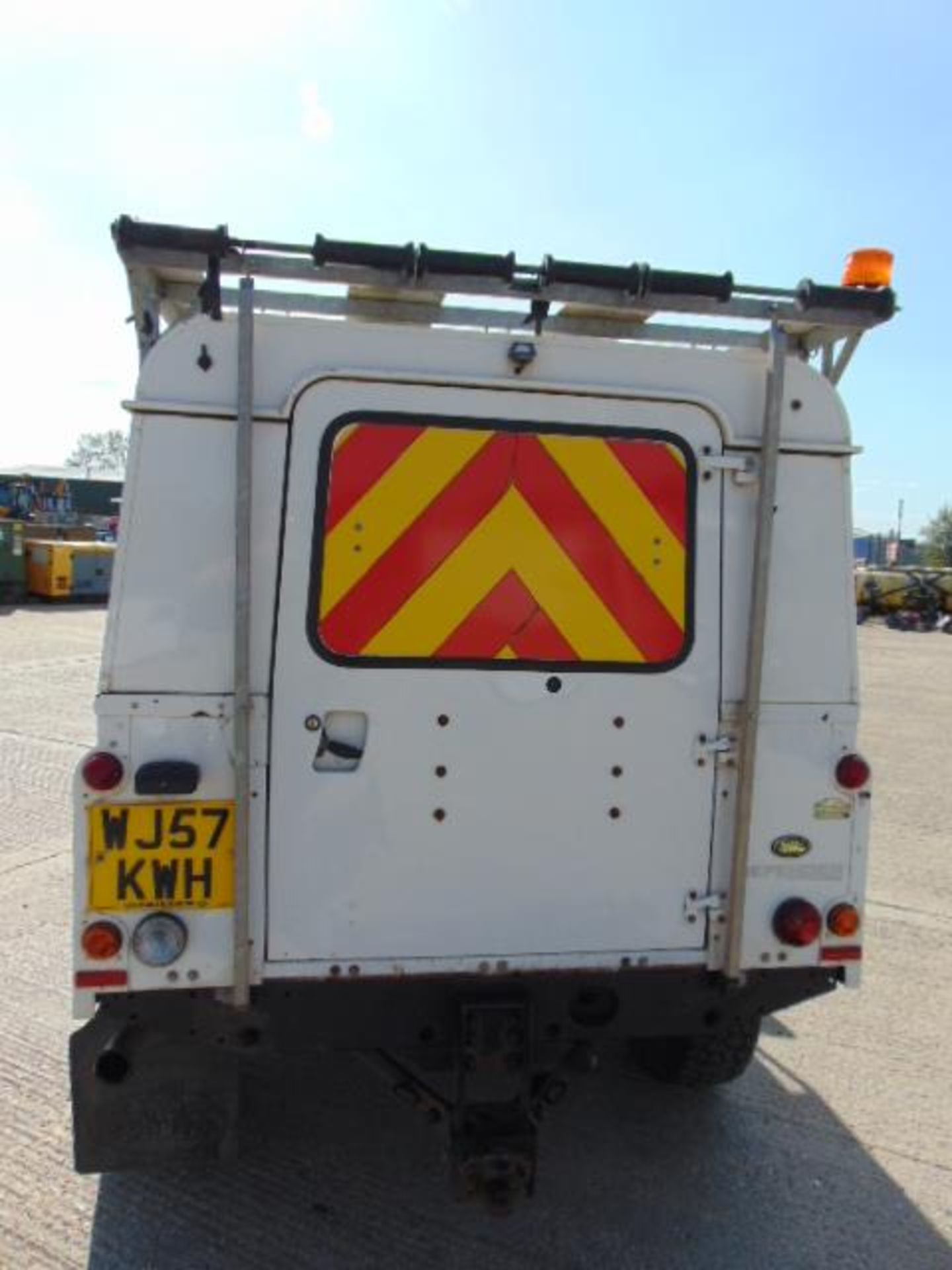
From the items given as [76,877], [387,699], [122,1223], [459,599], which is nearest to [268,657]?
[387,699]

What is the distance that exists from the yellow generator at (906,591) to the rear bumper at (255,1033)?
25895 millimetres

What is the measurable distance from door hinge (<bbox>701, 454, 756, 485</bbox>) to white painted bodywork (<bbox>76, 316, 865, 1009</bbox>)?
0.05ft

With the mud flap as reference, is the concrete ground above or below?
below

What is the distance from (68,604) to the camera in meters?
22.2

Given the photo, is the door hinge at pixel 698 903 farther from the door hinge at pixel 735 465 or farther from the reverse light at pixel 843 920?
the door hinge at pixel 735 465

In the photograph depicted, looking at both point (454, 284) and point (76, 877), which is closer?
point (76, 877)

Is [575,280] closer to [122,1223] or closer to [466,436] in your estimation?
[466,436]

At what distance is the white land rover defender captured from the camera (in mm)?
2387

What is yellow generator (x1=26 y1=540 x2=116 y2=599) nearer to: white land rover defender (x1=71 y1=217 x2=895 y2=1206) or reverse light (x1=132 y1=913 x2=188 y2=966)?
white land rover defender (x1=71 y1=217 x2=895 y2=1206)

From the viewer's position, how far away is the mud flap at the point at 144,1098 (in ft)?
8.30

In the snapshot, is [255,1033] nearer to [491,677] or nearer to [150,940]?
[150,940]

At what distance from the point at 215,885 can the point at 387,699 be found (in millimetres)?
642

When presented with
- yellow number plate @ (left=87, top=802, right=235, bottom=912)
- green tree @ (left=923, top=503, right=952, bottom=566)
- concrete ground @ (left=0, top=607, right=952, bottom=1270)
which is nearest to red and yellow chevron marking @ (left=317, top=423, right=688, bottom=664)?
yellow number plate @ (left=87, top=802, right=235, bottom=912)

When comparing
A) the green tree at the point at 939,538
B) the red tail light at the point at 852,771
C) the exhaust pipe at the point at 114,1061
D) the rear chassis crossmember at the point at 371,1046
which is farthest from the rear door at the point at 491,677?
the green tree at the point at 939,538
